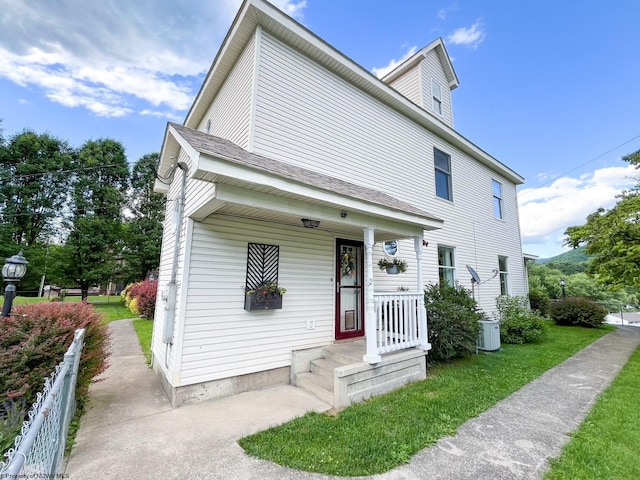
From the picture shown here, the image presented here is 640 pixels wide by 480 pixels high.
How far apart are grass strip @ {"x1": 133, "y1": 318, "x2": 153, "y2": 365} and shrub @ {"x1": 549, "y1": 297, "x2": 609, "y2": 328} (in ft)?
49.3

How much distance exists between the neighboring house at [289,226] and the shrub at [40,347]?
36.7 inches

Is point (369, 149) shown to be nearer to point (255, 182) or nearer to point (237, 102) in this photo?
point (237, 102)

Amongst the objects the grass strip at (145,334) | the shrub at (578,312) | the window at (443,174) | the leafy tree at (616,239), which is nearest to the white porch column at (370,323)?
the grass strip at (145,334)

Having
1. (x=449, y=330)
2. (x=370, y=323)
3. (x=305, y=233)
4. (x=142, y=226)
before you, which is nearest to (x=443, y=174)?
(x=449, y=330)

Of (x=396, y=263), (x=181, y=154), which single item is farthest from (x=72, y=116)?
(x=396, y=263)

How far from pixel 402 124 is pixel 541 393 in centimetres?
650

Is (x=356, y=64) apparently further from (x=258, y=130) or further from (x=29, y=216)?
(x=29, y=216)

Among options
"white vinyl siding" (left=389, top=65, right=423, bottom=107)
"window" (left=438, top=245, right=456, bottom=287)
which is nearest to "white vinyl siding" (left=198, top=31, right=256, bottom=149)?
"white vinyl siding" (left=389, top=65, right=423, bottom=107)

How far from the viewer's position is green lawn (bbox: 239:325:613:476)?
2.59 meters

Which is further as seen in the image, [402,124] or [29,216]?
[29,216]

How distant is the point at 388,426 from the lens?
3.19 meters

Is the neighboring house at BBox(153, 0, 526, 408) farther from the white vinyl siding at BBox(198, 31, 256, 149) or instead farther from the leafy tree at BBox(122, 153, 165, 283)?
the leafy tree at BBox(122, 153, 165, 283)

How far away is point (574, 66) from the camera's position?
10305 millimetres

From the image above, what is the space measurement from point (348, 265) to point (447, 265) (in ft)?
13.7
